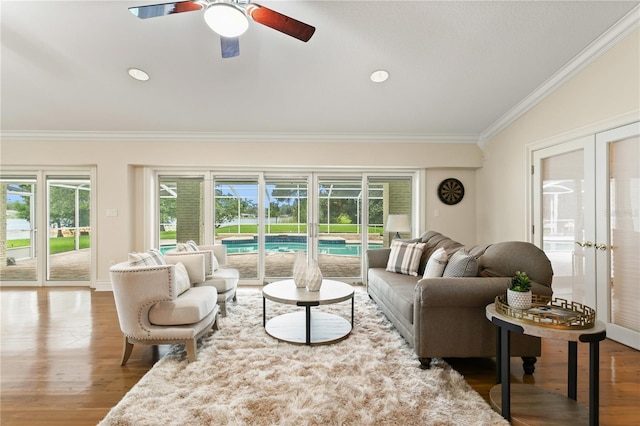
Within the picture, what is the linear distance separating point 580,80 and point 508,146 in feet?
4.08

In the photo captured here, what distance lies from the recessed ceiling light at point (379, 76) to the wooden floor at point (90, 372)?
2.90 metres

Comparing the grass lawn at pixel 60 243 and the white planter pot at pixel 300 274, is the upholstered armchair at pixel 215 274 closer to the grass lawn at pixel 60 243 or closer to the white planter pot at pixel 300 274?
the white planter pot at pixel 300 274

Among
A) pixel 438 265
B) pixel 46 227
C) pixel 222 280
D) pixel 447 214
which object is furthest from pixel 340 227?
pixel 46 227

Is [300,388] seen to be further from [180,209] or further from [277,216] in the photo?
[180,209]

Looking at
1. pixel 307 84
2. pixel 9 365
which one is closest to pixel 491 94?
pixel 307 84

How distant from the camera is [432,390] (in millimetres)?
2053

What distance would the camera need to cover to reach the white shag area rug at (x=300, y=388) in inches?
70.1

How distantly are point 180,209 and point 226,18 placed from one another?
3.90m

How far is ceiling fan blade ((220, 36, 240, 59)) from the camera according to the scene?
2.38 m

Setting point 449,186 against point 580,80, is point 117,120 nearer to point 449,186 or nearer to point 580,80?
point 449,186

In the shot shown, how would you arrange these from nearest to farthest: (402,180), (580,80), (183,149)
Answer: (580,80) < (183,149) < (402,180)

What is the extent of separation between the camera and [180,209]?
523 centimetres

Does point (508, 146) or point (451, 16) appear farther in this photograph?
point (508, 146)

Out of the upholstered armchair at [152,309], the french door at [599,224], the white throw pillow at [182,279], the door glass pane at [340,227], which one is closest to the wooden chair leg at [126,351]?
the upholstered armchair at [152,309]
